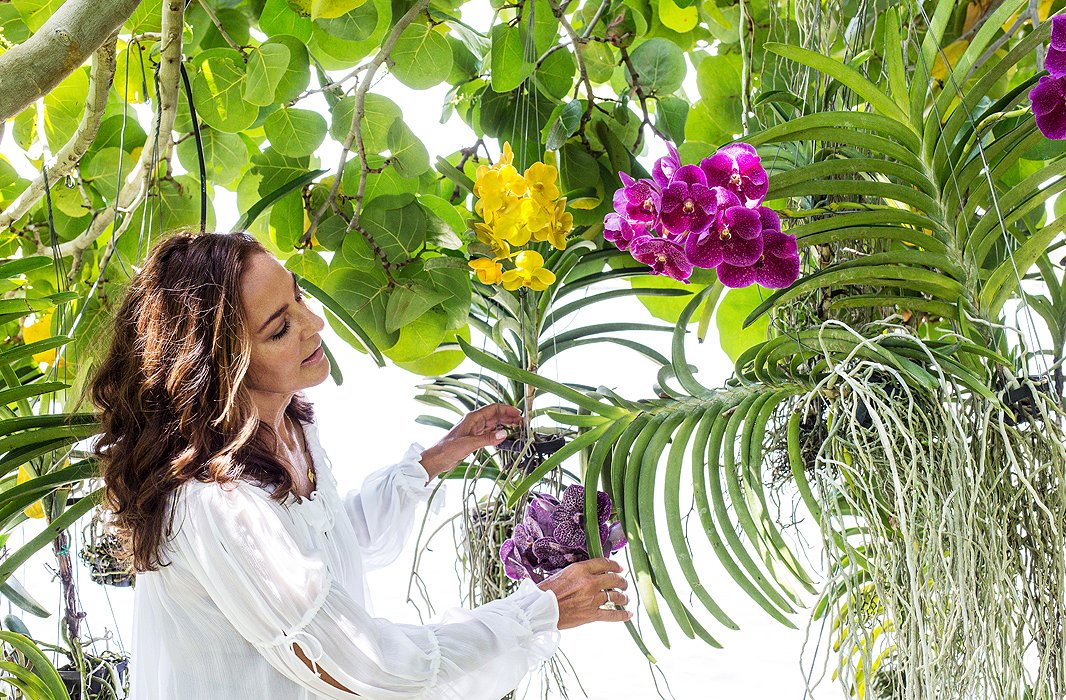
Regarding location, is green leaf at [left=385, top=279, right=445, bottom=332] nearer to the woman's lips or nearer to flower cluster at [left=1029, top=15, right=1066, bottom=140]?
the woman's lips

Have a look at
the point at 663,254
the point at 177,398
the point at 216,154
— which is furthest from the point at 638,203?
the point at 216,154

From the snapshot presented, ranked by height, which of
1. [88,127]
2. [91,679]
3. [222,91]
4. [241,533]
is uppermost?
[222,91]

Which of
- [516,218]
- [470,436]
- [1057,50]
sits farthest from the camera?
[470,436]

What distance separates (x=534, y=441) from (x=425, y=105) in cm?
63

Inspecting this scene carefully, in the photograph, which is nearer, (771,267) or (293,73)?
(771,267)

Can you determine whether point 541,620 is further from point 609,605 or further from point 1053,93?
point 1053,93

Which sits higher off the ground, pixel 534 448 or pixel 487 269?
pixel 487 269

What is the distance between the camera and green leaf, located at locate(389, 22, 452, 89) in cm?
109

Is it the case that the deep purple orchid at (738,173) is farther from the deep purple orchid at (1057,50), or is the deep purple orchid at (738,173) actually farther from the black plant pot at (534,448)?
the black plant pot at (534,448)

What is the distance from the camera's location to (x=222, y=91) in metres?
1.11

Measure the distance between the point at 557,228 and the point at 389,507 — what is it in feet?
1.66

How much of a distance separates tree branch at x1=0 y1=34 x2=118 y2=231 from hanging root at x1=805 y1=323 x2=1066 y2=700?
81 centimetres

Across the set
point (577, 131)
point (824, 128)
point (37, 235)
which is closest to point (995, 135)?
point (824, 128)

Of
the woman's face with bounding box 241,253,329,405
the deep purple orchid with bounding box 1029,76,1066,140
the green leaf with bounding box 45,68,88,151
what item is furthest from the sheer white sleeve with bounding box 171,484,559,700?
the green leaf with bounding box 45,68,88,151
